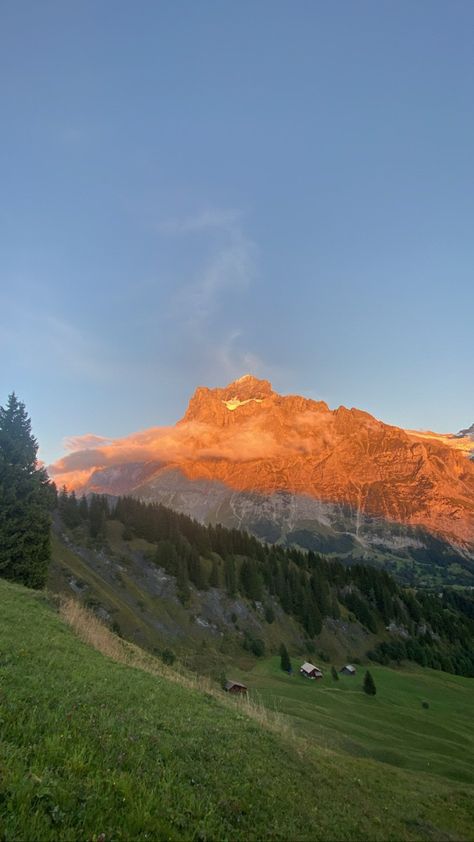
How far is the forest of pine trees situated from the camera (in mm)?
127250

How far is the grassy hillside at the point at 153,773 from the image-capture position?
7.66m

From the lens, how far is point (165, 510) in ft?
519

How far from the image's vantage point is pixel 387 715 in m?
64.2

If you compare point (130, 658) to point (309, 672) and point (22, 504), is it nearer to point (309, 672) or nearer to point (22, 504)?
point (22, 504)

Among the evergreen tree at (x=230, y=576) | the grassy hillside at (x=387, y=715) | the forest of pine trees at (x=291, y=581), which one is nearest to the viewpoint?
the grassy hillside at (x=387, y=715)

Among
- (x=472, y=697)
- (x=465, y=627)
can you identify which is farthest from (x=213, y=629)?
(x=465, y=627)

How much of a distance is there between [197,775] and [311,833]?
3.01 m

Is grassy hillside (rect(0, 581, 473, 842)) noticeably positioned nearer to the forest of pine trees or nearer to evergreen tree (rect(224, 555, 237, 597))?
the forest of pine trees

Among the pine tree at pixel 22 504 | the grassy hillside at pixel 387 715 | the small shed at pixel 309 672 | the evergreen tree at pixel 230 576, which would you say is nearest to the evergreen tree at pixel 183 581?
the evergreen tree at pixel 230 576

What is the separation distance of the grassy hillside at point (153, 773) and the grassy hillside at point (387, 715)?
15.7 metres

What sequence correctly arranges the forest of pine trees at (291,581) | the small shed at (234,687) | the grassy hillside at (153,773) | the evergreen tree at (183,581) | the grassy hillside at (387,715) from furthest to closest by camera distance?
1. the forest of pine trees at (291,581)
2. the evergreen tree at (183,581)
3. the small shed at (234,687)
4. the grassy hillside at (387,715)
5. the grassy hillside at (153,773)

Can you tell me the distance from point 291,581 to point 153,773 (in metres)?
148

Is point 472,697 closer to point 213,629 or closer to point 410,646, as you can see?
point 410,646

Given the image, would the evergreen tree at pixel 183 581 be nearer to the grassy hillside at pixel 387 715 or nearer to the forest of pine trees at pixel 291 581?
the forest of pine trees at pixel 291 581
